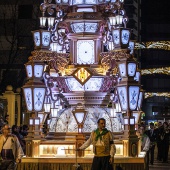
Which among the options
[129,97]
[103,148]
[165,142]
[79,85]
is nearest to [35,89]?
[79,85]

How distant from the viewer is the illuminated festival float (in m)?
20.7

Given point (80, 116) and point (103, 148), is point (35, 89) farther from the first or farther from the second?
point (103, 148)

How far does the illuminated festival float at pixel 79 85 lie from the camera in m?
20.7

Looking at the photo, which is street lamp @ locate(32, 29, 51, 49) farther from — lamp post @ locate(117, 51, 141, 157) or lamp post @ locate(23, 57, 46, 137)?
lamp post @ locate(117, 51, 141, 157)

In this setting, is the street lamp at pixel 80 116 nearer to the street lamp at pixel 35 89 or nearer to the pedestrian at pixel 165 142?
the street lamp at pixel 35 89

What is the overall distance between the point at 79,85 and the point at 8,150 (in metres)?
4.65

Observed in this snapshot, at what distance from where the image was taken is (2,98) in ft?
127

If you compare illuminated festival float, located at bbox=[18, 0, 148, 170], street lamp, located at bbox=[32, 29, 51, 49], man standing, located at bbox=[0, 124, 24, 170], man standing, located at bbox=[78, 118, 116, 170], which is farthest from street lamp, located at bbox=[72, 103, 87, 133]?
→ man standing, located at bbox=[78, 118, 116, 170]

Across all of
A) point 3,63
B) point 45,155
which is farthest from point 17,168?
point 3,63

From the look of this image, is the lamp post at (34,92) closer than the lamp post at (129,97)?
No

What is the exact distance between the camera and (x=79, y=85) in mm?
22047

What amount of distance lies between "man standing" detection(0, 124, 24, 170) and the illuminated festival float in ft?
7.39

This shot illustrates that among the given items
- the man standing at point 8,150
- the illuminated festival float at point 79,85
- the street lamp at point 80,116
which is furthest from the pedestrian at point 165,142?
the man standing at point 8,150

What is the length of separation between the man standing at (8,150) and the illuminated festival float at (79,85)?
Result: 225 cm
